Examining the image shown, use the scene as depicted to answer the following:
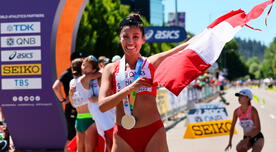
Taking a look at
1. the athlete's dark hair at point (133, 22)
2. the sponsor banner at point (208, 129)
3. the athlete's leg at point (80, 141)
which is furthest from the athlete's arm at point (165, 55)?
the sponsor banner at point (208, 129)

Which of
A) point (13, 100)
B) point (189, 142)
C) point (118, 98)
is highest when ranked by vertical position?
point (118, 98)

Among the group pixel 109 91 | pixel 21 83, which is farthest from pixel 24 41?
pixel 109 91

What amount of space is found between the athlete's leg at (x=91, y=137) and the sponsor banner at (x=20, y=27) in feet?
14.1

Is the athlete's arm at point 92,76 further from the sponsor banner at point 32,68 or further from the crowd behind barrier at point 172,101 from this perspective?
the crowd behind barrier at point 172,101

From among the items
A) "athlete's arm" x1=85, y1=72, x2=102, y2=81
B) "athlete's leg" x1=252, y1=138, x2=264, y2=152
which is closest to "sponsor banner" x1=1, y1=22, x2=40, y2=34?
"athlete's arm" x1=85, y1=72, x2=102, y2=81

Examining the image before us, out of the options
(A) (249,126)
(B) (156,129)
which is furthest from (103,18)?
(B) (156,129)

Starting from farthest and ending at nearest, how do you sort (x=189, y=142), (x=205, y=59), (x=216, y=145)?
(x=189, y=142)
(x=216, y=145)
(x=205, y=59)

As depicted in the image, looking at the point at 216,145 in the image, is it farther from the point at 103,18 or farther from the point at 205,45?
the point at 103,18

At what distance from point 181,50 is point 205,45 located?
198 millimetres

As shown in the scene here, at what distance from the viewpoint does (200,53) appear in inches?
151

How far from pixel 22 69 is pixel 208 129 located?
577 centimetres

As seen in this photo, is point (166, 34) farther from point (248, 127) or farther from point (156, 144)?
point (156, 144)

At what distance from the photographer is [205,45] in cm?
393

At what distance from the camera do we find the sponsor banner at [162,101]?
16.9 meters
